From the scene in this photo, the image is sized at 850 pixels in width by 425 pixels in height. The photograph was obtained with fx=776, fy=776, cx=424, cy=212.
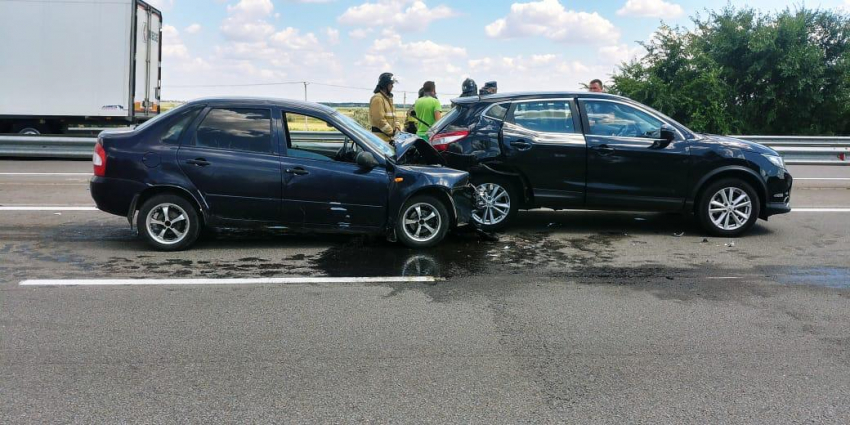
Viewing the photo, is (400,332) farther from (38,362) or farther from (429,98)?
(429,98)

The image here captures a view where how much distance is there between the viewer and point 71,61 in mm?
19031

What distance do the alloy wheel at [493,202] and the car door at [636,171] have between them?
97 cm

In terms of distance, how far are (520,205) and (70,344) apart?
554 cm

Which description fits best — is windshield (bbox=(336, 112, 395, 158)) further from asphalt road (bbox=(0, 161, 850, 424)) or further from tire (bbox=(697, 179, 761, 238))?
tire (bbox=(697, 179, 761, 238))

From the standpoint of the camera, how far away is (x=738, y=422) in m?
3.87

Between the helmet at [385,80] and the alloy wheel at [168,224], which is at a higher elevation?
the helmet at [385,80]

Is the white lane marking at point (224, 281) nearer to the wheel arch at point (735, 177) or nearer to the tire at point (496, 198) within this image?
the tire at point (496, 198)

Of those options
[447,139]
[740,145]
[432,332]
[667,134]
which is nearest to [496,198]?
[447,139]

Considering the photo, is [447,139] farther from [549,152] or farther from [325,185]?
[325,185]

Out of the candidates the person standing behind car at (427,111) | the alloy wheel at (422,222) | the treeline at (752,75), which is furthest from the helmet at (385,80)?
the treeline at (752,75)

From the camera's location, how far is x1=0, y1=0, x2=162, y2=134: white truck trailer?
18.7 meters

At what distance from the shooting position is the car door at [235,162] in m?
7.72

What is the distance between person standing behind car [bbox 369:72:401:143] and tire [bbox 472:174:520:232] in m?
2.15

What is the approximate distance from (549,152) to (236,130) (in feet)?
Result: 11.7
